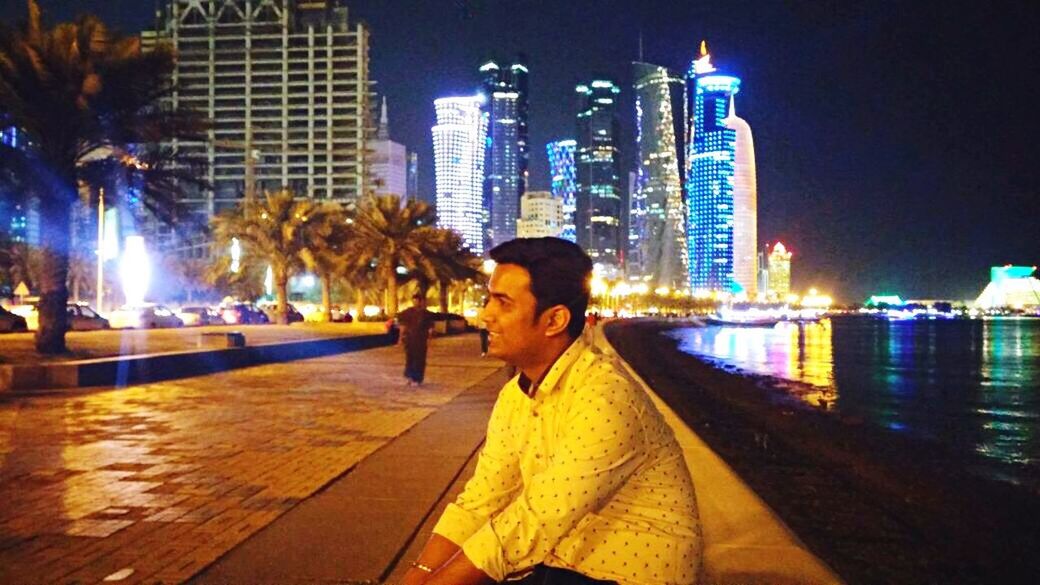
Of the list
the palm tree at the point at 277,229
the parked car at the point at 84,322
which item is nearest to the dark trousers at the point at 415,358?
the parked car at the point at 84,322

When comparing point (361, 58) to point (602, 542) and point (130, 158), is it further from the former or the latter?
point (602, 542)

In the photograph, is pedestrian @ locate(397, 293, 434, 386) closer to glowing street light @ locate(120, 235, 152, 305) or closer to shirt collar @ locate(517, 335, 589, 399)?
shirt collar @ locate(517, 335, 589, 399)

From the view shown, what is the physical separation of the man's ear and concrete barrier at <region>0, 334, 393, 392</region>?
13390 millimetres

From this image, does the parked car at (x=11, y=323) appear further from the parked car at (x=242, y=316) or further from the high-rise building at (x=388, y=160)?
the high-rise building at (x=388, y=160)

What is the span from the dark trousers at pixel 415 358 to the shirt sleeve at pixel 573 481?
43.3 feet

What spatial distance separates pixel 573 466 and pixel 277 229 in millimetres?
41987

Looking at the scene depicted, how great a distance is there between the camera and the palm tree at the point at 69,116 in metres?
16.3

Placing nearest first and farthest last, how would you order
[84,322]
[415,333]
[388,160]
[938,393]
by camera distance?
1. [415,333]
2. [938,393]
3. [84,322]
4. [388,160]

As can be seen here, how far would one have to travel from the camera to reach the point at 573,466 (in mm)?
2277

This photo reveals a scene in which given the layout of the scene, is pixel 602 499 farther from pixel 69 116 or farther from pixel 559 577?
pixel 69 116

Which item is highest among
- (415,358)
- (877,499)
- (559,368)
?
(559,368)

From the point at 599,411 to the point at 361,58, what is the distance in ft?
458

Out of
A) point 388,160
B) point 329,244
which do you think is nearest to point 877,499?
point 329,244

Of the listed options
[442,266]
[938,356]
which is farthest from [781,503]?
[938,356]
